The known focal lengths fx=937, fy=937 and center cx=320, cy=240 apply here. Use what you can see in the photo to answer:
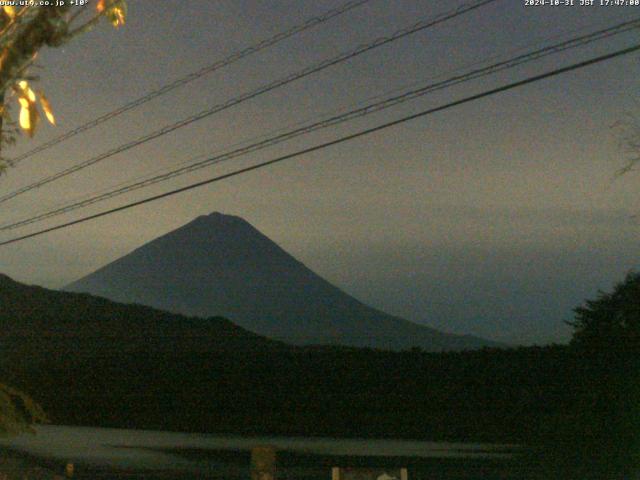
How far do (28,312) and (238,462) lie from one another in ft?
111

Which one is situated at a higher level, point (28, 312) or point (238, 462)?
point (28, 312)

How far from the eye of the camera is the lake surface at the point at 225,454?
56.1 ft

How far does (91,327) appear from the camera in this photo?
51.2 meters

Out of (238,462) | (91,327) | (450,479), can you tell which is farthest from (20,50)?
(91,327)

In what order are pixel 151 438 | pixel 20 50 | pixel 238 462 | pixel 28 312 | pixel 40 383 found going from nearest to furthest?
1. pixel 20 50
2. pixel 238 462
3. pixel 151 438
4. pixel 40 383
5. pixel 28 312

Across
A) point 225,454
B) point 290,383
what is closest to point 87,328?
point 290,383

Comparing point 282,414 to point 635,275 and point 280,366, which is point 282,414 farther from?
point 635,275

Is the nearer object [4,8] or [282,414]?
[4,8]

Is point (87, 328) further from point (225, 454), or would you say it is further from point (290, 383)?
point (225, 454)

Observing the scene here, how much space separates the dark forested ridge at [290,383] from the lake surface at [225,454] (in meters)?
2.43

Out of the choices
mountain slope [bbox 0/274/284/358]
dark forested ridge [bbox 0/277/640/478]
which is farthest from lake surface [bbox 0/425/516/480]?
mountain slope [bbox 0/274/284/358]

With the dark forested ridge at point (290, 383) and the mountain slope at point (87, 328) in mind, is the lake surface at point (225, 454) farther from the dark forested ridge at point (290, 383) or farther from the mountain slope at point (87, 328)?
the mountain slope at point (87, 328)

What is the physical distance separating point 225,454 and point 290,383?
18.5 m

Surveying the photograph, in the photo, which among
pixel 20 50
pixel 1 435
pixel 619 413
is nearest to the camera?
pixel 20 50
